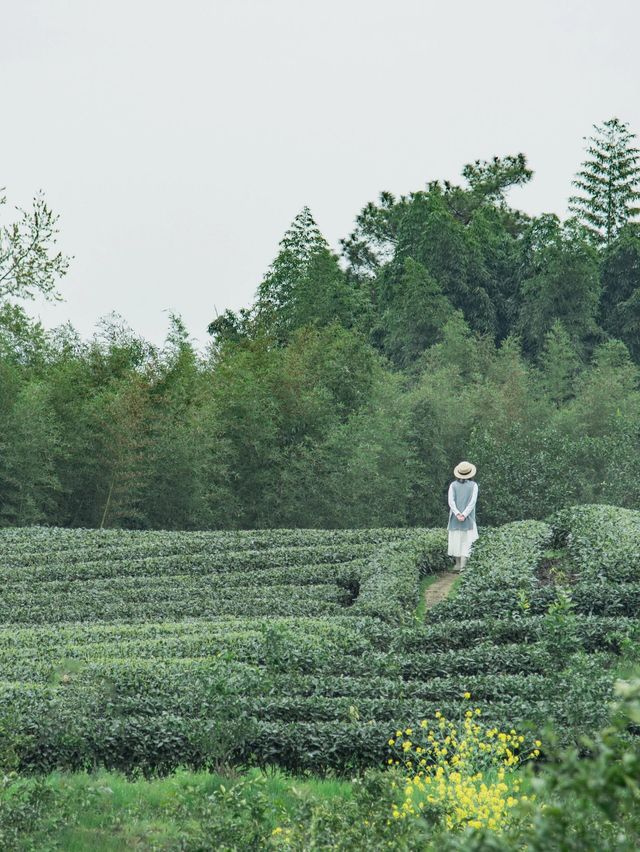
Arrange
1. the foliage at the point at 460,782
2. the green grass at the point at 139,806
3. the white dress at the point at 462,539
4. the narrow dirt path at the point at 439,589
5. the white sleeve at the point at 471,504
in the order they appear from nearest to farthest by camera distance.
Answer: the foliage at the point at 460,782 < the green grass at the point at 139,806 < the narrow dirt path at the point at 439,589 < the white sleeve at the point at 471,504 < the white dress at the point at 462,539

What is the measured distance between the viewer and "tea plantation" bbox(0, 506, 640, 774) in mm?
8734

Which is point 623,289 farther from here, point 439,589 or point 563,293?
point 439,589

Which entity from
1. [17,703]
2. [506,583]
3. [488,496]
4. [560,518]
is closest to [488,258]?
[488,496]

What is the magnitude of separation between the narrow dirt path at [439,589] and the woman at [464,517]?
0.37m

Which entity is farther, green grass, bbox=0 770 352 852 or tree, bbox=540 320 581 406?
tree, bbox=540 320 581 406

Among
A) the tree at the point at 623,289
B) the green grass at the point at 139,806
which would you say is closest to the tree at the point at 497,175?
the tree at the point at 623,289

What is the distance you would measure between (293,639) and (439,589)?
5.55 meters

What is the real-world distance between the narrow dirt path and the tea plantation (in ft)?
0.91

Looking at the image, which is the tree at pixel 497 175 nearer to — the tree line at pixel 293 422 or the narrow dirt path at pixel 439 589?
the tree line at pixel 293 422

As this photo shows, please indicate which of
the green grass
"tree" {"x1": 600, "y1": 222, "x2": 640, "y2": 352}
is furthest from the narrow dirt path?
"tree" {"x1": 600, "y1": 222, "x2": 640, "y2": 352}

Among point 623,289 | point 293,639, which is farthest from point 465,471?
point 623,289

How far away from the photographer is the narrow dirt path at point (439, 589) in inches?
609

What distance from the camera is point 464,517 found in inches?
672

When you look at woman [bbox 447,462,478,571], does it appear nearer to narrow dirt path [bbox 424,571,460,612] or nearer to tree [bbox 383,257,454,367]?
narrow dirt path [bbox 424,571,460,612]
